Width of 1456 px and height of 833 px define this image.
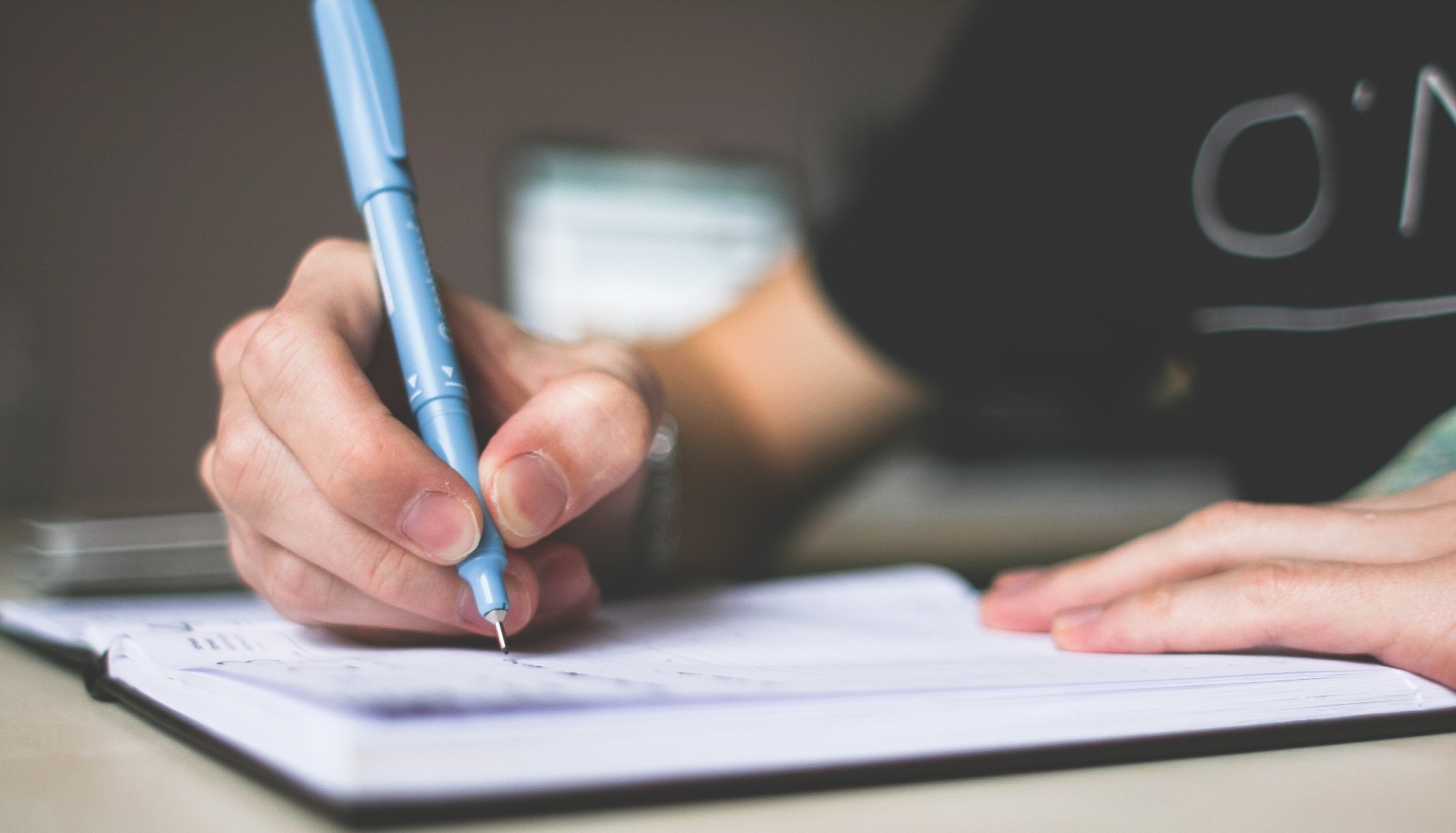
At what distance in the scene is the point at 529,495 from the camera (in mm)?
284

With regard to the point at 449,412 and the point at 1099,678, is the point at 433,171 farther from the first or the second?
the point at 1099,678

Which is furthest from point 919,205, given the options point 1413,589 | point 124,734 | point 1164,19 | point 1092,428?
point 1092,428

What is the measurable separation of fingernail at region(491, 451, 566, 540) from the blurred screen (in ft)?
4.21

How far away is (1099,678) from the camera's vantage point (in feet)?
0.80

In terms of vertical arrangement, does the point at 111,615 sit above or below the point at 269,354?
below

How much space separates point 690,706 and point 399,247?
0.20m

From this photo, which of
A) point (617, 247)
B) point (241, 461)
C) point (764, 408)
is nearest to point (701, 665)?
point (241, 461)

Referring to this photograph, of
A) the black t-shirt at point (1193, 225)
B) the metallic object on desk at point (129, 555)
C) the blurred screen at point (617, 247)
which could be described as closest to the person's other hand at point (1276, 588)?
the black t-shirt at point (1193, 225)

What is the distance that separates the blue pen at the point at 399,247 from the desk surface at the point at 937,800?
0.09 meters

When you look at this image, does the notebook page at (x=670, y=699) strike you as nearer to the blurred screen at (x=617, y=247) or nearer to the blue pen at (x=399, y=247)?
the blue pen at (x=399, y=247)

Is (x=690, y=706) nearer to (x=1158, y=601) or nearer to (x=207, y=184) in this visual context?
(x=1158, y=601)

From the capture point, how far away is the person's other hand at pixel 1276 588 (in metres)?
0.27

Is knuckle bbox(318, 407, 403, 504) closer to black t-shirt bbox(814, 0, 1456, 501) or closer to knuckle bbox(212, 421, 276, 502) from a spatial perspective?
knuckle bbox(212, 421, 276, 502)

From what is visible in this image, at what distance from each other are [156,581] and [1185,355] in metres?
0.64
